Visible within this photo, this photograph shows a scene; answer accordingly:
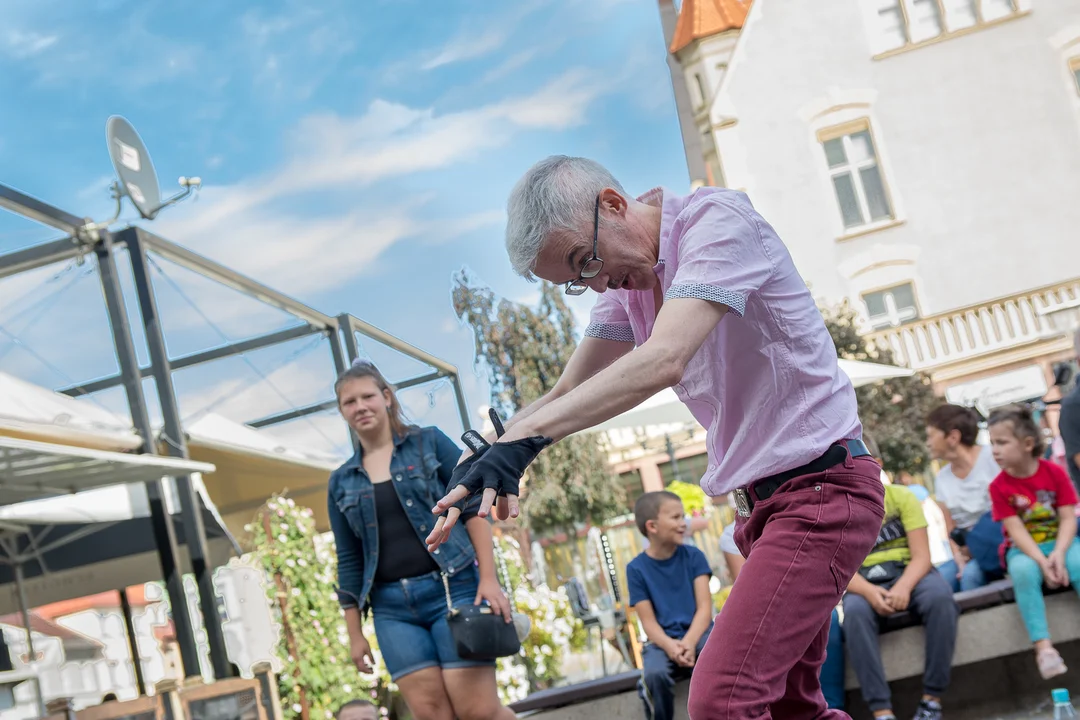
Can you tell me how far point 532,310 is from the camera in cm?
1463

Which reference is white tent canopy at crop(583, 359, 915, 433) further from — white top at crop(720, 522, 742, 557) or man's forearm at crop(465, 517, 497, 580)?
man's forearm at crop(465, 517, 497, 580)

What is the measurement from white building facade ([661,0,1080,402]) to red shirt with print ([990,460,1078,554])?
13.9 metres

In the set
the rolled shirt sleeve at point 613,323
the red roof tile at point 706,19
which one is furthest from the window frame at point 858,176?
the rolled shirt sleeve at point 613,323

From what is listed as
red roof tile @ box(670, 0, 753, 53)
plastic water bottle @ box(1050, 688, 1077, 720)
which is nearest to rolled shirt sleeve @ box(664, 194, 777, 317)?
plastic water bottle @ box(1050, 688, 1077, 720)

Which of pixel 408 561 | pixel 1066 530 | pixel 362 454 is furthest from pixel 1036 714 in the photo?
pixel 362 454

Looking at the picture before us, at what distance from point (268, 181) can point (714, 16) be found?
1316 cm

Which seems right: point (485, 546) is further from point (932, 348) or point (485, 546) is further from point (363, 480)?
point (932, 348)

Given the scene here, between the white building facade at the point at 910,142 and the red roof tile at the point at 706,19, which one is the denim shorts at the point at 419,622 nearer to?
the white building facade at the point at 910,142

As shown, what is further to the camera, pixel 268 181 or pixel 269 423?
pixel 268 181

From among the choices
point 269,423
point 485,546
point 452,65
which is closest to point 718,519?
point 269,423

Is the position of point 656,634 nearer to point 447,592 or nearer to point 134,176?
point 447,592

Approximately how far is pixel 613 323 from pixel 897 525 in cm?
230

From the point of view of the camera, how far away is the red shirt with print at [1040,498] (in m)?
4.02

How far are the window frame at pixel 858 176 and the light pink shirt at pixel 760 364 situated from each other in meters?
16.7
